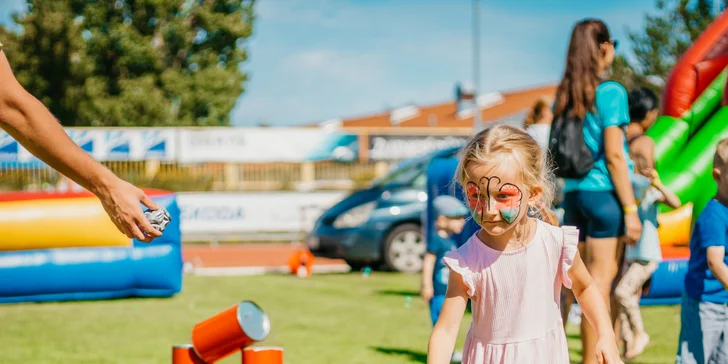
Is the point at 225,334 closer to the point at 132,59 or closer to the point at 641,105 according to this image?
the point at 641,105

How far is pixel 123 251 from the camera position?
8.75 m

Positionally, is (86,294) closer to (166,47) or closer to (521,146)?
(521,146)

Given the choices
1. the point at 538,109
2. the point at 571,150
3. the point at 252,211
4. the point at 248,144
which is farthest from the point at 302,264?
the point at 248,144

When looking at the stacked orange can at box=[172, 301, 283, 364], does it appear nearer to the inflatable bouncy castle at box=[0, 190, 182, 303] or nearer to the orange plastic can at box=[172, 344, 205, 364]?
the orange plastic can at box=[172, 344, 205, 364]

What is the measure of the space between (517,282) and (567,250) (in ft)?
0.65

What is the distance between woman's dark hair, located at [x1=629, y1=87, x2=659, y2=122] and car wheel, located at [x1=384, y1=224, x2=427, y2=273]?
5999mm

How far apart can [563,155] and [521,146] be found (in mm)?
1986

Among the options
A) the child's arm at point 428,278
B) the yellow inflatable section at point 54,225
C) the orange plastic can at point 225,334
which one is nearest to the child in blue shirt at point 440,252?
the child's arm at point 428,278

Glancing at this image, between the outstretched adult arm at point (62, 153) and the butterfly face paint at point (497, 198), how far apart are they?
0.96 m

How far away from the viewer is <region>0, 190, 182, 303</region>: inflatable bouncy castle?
852cm

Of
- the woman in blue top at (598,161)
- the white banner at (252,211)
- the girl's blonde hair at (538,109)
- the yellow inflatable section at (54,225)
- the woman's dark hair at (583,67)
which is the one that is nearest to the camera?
the woman in blue top at (598,161)

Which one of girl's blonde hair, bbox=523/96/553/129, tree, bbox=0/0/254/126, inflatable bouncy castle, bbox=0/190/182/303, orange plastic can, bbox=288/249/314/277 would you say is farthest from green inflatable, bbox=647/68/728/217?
tree, bbox=0/0/254/126

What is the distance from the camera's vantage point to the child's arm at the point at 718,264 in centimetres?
386

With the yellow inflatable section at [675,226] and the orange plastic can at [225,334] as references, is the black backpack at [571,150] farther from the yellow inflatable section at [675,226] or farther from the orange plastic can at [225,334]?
the yellow inflatable section at [675,226]
